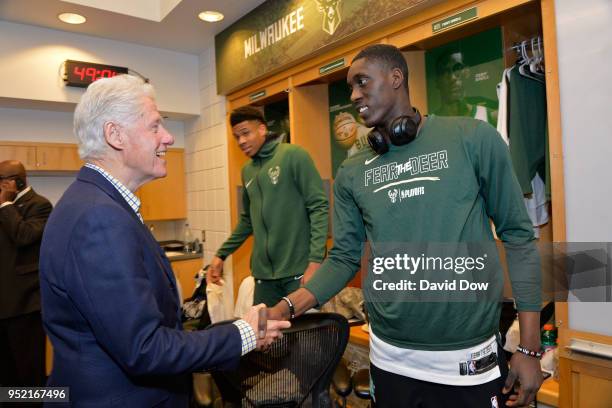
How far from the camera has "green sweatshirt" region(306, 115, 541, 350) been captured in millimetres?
1194

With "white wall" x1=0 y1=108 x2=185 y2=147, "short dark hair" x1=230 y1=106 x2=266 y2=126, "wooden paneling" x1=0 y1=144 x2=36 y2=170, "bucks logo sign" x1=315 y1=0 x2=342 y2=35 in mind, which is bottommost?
"short dark hair" x1=230 y1=106 x2=266 y2=126

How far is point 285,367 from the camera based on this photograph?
1360mm

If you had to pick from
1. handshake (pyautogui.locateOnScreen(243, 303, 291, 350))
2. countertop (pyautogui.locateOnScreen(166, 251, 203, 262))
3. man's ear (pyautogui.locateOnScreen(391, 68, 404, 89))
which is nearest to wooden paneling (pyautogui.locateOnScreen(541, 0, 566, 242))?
man's ear (pyautogui.locateOnScreen(391, 68, 404, 89))

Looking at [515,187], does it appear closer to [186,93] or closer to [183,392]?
[183,392]

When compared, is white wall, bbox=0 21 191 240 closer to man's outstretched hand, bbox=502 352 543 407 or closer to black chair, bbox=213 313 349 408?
black chair, bbox=213 313 349 408

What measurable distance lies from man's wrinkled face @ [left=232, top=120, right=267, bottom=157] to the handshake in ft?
4.82

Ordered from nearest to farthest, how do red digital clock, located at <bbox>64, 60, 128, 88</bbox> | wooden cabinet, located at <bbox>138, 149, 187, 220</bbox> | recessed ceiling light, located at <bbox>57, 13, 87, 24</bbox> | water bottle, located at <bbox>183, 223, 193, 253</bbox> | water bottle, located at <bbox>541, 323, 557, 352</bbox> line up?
water bottle, located at <bbox>541, 323, 557, 352</bbox>
recessed ceiling light, located at <bbox>57, 13, 87, 24</bbox>
red digital clock, located at <bbox>64, 60, 128, 88</bbox>
wooden cabinet, located at <bbox>138, 149, 187, 220</bbox>
water bottle, located at <bbox>183, 223, 193, 253</bbox>

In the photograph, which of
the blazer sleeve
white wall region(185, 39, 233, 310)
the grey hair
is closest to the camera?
the blazer sleeve

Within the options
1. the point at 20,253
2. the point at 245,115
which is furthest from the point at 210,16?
the point at 20,253

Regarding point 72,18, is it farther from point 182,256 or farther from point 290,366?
point 290,366

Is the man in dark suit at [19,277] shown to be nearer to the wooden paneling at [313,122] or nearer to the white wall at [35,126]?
the white wall at [35,126]

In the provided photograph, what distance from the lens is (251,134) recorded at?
8.37 feet

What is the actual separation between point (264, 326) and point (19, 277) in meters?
2.26

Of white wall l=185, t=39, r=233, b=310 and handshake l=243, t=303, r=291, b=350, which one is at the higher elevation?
white wall l=185, t=39, r=233, b=310
